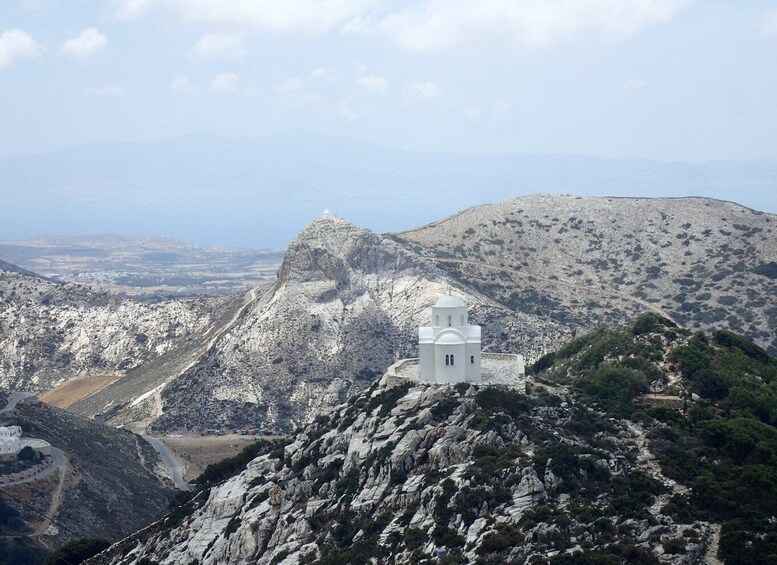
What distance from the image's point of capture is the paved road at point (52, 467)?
283 feet

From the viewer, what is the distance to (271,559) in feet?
178

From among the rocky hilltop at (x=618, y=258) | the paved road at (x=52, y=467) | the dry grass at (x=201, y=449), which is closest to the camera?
the paved road at (x=52, y=467)

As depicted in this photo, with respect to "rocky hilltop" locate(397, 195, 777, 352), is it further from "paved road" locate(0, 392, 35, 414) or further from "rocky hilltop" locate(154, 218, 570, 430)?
"paved road" locate(0, 392, 35, 414)

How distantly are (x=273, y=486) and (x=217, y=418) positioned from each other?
52.0 meters

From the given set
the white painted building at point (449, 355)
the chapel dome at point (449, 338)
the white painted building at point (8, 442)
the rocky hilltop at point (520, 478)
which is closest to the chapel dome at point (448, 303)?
the white painted building at point (449, 355)

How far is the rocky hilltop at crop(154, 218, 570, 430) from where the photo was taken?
367 feet

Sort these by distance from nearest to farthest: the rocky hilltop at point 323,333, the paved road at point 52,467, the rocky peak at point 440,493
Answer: the rocky peak at point 440,493
the paved road at point 52,467
the rocky hilltop at point 323,333

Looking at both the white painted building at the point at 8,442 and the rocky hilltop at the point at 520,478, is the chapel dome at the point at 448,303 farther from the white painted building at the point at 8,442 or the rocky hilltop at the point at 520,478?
the white painted building at the point at 8,442

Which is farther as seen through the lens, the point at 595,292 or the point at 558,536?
the point at 595,292

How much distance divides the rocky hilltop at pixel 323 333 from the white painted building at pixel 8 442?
19.7m

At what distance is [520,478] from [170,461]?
5671 centimetres

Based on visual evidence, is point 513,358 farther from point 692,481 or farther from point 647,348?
point 692,481

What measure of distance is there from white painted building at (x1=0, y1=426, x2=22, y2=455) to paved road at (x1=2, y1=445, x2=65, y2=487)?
2.65 m

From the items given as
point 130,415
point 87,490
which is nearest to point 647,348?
point 87,490
